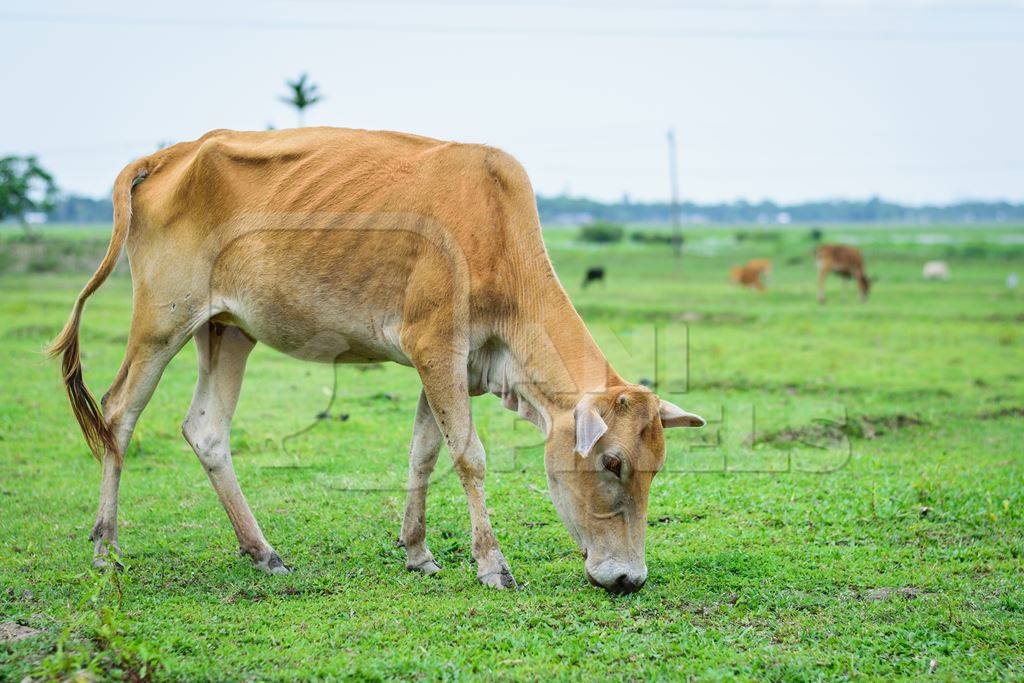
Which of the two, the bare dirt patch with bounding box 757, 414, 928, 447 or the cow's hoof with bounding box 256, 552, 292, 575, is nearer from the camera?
the cow's hoof with bounding box 256, 552, 292, 575

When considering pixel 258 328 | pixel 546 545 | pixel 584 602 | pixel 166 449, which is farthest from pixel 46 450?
pixel 584 602

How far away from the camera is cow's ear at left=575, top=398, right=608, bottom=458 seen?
5.13 meters

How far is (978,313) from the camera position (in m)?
23.1

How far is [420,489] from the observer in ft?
20.5

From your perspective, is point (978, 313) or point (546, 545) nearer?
point (546, 545)

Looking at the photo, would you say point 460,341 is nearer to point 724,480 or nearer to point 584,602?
point 584,602

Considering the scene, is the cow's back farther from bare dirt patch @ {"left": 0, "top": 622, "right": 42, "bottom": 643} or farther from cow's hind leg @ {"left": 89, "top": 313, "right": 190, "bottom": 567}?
bare dirt patch @ {"left": 0, "top": 622, "right": 42, "bottom": 643}

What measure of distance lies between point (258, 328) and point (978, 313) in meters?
20.6

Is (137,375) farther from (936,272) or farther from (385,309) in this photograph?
(936,272)

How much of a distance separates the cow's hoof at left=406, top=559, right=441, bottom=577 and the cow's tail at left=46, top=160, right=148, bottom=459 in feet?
6.48

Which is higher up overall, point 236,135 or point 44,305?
point 236,135

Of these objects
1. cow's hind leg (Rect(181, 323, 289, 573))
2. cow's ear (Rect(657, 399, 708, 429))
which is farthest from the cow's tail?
cow's ear (Rect(657, 399, 708, 429))

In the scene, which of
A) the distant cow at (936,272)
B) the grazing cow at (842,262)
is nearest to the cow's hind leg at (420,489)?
the grazing cow at (842,262)

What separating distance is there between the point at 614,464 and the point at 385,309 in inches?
65.1
